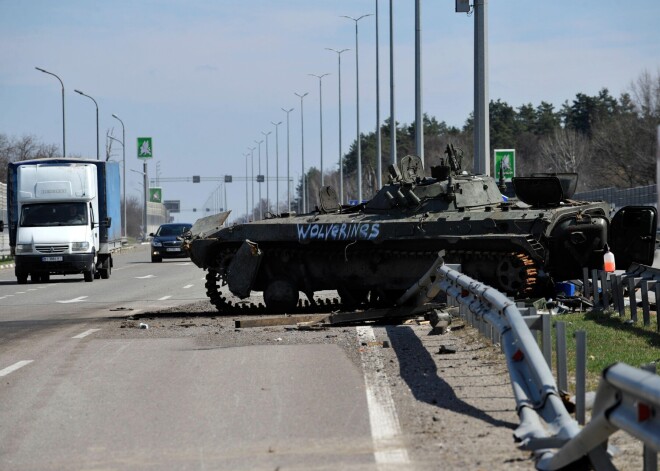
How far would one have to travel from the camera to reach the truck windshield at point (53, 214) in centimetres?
3438

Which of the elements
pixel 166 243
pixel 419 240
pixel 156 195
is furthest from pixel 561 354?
pixel 156 195

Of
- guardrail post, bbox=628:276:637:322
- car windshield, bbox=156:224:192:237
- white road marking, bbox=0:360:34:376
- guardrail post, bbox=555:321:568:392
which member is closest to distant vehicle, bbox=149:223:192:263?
car windshield, bbox=156:224:192:237

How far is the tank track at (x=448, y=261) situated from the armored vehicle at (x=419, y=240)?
0.02 metres

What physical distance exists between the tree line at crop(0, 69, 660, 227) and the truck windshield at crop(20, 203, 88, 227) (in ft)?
121

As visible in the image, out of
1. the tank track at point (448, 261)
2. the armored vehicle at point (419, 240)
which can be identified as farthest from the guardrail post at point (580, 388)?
the tank track at point (448, 261)

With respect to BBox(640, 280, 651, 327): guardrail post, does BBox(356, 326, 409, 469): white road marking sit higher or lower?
lower

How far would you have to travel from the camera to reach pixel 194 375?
11.2 metres

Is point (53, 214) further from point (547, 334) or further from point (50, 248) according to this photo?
point (547, 334)

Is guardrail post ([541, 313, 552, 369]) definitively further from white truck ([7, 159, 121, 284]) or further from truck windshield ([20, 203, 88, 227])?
truck windshield ([20, 203, 88, 227])

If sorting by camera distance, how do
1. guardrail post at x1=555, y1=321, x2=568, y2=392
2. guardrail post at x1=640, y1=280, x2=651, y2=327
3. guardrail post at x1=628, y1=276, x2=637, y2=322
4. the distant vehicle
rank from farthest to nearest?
the distant vehicle < guardrail post at x1=628, y1=276, x2=637, y2=322 < guardrail post at x1=640, y1=280, x2=651, y2=327 < guardrail post at x1=555, y1=321, x2=568, y2=392

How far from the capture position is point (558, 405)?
715 centimetres

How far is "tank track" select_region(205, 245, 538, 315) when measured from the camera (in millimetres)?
17875

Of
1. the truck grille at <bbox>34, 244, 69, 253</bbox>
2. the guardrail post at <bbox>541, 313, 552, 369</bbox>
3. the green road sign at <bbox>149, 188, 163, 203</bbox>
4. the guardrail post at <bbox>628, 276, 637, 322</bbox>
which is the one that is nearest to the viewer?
the guardrail post at <bbox>541, 313, 552, 369</bbox>

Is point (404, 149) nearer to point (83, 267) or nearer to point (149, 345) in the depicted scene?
point (83, 267)
